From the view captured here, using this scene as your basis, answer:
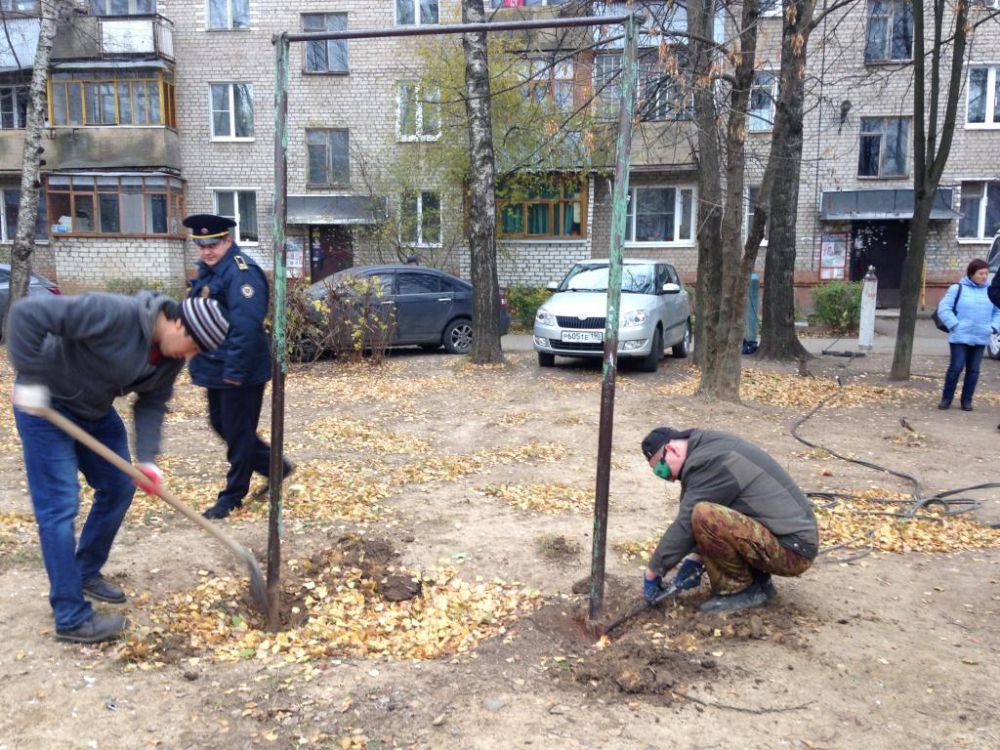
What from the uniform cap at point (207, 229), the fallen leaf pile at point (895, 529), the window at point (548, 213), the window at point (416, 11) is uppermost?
the window at point (416, 11)

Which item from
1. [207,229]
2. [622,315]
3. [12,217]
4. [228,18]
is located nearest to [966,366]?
[622,315]

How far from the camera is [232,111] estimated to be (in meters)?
25.0

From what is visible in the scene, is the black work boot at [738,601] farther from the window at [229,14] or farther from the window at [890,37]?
the window at [229,14]

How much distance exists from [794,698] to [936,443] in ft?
17.8

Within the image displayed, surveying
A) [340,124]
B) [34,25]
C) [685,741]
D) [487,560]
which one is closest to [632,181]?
[340,124]

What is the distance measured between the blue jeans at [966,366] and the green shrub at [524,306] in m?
11.3

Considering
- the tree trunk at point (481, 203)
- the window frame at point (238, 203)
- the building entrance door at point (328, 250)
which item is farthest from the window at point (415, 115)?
the tree trunk at point (481, 203)

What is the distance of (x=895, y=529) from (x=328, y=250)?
21731 millimetres

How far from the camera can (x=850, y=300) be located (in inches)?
685

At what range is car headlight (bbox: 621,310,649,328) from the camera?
38.3 ft

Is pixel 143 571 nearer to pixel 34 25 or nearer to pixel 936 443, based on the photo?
pixel 936 443

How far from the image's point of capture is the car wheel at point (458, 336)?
14078 mm

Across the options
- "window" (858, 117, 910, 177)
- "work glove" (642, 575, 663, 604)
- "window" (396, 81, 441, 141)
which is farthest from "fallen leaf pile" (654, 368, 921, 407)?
"window" (858, 117, 910, 177)

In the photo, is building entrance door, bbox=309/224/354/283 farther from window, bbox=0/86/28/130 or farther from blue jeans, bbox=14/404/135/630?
blue jeans, bbox=14/404/135/630
